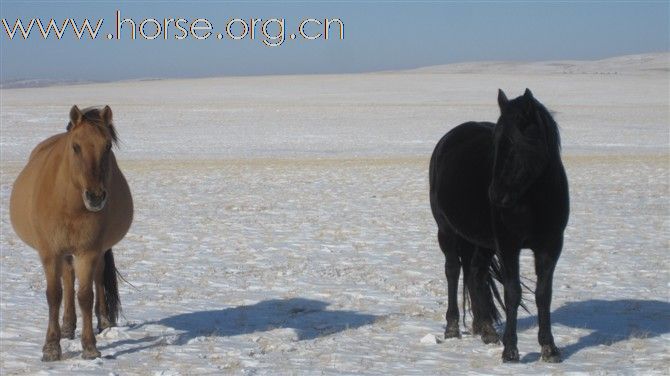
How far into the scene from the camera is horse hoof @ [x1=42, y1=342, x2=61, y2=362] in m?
5.56

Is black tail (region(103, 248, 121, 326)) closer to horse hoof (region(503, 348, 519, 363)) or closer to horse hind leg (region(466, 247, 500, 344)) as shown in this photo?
horse hind leg (region(466, 247, 500, 344))

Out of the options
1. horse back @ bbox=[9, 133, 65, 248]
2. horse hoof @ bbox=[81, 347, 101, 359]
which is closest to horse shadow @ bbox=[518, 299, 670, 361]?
horse hoof @ bbox=[81, 347, 101, 359]

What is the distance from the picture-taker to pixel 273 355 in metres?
5.70

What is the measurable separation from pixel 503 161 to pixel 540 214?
17.0 inches

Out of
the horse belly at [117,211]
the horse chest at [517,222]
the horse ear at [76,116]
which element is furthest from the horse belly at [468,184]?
the horse ear at [76,116]

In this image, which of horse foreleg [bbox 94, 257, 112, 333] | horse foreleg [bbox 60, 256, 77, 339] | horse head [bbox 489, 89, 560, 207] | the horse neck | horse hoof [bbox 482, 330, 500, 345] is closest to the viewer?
horse head [bbox 489, 89, 560, 207]

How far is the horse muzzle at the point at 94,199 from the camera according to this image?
515 centimetres

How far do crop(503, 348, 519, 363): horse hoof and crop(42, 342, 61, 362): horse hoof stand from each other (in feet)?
9.32

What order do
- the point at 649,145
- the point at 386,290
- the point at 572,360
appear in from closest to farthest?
the point at 572,360 → the point at 386,290 → the point at 649,145

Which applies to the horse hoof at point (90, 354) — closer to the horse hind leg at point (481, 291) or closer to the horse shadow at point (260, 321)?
the horse shadow at point (260, 321)

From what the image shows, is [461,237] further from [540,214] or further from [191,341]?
[191,341]

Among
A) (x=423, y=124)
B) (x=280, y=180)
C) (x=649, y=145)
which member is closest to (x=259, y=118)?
(x=423, y=124)

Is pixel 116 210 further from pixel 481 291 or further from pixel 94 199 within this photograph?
pixel 481 291

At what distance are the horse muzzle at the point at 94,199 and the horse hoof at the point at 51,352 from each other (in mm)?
1021
